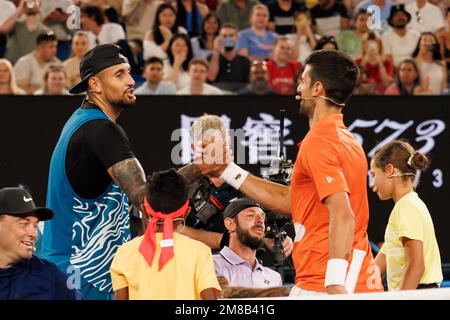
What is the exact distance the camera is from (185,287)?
442 centimetres

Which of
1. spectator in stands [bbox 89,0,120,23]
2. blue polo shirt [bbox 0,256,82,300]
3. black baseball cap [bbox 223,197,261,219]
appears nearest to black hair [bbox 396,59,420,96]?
spectator in stands [bbox 89,0,120,23]

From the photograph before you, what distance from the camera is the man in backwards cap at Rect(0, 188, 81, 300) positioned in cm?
450

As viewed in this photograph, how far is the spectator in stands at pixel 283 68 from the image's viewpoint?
10.0 m

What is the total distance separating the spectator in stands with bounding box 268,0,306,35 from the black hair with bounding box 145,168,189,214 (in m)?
7.05

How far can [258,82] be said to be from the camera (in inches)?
388

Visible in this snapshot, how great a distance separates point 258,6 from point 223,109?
2.23 m

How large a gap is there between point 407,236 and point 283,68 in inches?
191

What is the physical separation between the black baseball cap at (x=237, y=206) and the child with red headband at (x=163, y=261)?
197 centimetres

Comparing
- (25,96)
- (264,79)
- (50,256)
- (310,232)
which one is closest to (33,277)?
(50,256)

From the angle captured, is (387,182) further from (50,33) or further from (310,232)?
(50,33)

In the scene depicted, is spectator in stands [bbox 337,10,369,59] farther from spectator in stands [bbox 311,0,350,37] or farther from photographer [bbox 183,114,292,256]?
photographer [bbox 183,114,292,256]

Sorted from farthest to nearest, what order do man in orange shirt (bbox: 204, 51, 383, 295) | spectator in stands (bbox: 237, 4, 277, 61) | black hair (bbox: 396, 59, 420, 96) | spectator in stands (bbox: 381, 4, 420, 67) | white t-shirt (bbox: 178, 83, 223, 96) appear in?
spectator in stands (bbox: 237, 4, 277, 61) < spectator in stands (bbox: 381, 4, 420, 67) < black hair (bbox: 396, 59, 420, 96) < white t-shirt (bbox: 178, 83, 223, 96) < man in orange shirt (bbox: 204, 51, 383, 295)

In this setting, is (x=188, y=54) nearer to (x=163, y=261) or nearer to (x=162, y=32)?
(x=162, y=32)

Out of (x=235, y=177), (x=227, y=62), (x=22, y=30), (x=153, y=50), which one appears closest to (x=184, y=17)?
(x=153, y=50)
